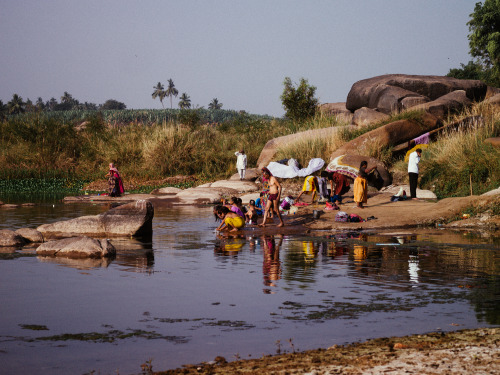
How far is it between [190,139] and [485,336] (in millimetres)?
30561

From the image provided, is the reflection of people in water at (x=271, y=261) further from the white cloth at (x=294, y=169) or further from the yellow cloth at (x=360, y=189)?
the white cloth at (x=294, y=169)

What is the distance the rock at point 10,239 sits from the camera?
1323 cm

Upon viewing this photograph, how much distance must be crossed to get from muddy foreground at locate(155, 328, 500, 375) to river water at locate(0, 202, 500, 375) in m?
0.36

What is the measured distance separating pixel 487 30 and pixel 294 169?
21.4 meters

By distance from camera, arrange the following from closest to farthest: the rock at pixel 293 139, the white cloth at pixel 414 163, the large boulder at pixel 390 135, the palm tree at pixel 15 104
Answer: the white cloth at pixel 414 163 → the large boulder at pixel 390 135 → the rock at pixel 293 139 → the palm tree at pixel 15 104

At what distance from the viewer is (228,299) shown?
314 inches

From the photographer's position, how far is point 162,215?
20469 mm

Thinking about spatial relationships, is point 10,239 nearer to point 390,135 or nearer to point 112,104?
point 390,135

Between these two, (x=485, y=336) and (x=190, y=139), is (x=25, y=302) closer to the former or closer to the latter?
(x=485, y=336)

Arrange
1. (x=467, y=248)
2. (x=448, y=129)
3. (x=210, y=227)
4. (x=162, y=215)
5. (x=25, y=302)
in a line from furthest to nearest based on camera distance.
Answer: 1. (x=448, y=129)
2. (x=162, y=215)
3. (x=210, y=227)
4. (x=467, y=248)
5. (x=25, y=302)

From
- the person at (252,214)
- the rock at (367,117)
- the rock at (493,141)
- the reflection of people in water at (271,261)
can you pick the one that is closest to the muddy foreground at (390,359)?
the reflection of people in water at (271,261)

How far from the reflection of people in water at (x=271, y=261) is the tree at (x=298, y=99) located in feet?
85.2

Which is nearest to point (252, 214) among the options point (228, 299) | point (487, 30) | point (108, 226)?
point (108, 226)

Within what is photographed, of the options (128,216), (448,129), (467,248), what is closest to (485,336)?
(467,248)
